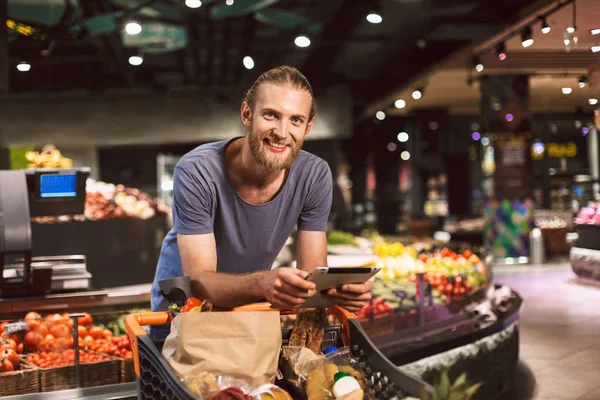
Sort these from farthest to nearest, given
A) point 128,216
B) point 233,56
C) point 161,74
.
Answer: point 161,74 → point 233,56 → point 128,216

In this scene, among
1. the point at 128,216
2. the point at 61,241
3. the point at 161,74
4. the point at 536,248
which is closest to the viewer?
the point at 61,241

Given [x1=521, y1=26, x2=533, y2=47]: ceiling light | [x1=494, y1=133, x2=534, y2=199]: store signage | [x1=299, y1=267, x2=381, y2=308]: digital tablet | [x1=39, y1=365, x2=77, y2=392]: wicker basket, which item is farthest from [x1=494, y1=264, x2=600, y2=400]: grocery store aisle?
[x1=494, y1=133, x2=534, y2=199]: store signage

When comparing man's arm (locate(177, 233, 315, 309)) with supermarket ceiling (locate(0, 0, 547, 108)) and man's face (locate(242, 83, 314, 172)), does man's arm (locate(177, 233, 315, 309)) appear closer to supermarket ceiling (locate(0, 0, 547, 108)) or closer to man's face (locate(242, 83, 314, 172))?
man's face (locate(242, 83, 314, 172))

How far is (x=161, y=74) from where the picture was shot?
16562 mm

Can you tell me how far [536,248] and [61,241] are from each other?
802 centimetres

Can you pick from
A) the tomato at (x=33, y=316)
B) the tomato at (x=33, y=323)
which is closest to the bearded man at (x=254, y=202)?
the tomato at (x=33, y=323)

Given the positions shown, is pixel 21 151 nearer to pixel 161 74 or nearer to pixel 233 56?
pixel 233 56

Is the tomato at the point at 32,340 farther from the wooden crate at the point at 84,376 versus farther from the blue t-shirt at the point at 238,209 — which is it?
the blue t-shirt at the point at 238,209

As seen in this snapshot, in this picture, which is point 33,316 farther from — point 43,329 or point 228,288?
point 228,288

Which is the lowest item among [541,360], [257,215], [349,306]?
[541,360]

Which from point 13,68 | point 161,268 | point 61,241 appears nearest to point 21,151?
point 61,241

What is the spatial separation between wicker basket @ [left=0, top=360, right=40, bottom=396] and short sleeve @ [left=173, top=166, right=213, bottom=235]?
1.28 m

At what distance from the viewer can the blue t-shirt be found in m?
2.32

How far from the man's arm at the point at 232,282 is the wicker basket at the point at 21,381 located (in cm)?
127
